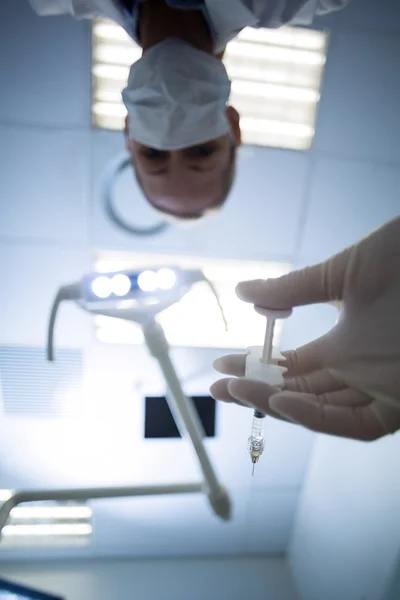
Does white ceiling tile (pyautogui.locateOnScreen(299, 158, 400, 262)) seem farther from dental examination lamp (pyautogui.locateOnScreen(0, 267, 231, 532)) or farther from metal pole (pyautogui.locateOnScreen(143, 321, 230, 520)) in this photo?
metal pole (pyautogui.locateOnScreen(143, 321, 230, 520))

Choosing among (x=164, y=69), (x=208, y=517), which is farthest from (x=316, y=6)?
(x=208, y=517)

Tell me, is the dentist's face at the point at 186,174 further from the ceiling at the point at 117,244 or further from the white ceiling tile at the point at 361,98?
the white ceiling tile at the point at 361,98

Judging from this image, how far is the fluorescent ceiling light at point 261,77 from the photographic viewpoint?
130cm

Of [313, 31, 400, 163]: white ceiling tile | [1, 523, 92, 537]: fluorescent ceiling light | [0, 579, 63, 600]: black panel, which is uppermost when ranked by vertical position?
[313, 31, 400, 163]: white ceiling tile

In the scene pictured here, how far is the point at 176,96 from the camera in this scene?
1.01 meters

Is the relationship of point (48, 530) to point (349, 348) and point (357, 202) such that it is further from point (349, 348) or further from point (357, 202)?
point (357, 202)

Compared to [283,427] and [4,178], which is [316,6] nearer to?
[4,178]

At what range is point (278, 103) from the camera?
4.58ft

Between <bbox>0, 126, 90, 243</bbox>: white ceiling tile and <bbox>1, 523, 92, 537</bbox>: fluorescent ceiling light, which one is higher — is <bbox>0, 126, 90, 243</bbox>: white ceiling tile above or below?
above

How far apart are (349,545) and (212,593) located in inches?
30.3

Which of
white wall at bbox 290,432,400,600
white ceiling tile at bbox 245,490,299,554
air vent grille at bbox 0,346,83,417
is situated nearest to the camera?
white wall at bbox 290,432,400,600

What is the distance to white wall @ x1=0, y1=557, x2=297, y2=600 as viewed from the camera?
78.6 inches

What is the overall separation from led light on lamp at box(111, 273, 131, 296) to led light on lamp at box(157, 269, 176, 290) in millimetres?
73

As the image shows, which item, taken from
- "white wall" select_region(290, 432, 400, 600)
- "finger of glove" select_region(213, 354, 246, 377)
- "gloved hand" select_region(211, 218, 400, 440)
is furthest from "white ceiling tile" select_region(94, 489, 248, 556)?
"gloved hand" select_region(211, 218, 400, 440)
